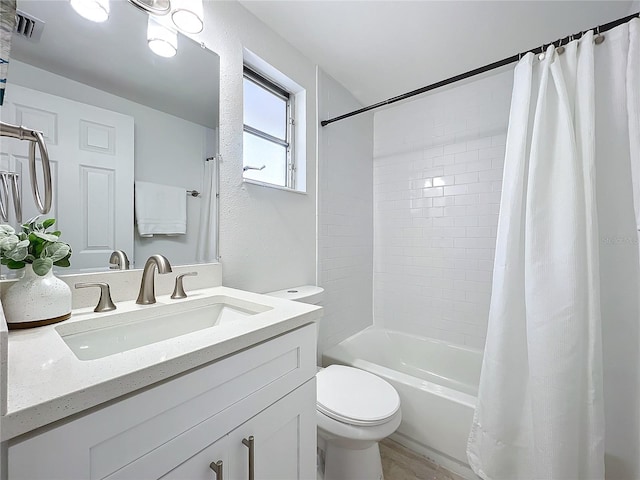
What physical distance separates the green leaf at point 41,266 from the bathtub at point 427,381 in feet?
5.07

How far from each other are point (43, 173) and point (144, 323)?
542 mm

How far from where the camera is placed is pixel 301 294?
1569mm

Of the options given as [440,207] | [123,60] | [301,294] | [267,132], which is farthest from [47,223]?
[440,207]

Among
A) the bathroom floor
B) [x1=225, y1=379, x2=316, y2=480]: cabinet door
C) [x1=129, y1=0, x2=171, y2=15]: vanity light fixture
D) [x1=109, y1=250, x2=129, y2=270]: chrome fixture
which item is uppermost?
[x1=129, y1=0, x2=171, y2=15]: vanity light fixture

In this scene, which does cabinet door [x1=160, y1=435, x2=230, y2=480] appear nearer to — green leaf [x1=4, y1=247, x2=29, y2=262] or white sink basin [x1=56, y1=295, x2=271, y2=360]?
white sink basin [x1=56, y1=295, x2=271, y2=360]

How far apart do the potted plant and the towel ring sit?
74 millimetres

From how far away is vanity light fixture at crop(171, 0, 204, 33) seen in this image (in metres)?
1.10

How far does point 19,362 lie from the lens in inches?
19.7

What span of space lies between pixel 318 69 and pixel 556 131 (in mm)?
1465

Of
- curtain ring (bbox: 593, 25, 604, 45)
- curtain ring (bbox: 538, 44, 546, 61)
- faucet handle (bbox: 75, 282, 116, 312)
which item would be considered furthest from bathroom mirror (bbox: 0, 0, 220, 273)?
curtain ring (bbox: 593, 25, 604, 45)

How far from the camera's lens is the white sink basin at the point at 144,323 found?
76 centimetres

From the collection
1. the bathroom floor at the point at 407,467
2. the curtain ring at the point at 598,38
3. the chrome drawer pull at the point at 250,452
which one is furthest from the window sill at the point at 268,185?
the bathroom floor at the point at 407,467

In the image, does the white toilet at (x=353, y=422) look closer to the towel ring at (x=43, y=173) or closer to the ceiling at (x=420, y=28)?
the towel ring at (x=43, y=173)

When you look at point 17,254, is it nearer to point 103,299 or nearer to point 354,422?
point 103,299
